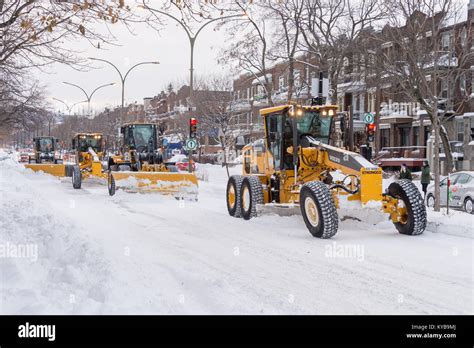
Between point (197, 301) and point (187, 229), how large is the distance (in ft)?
20.3

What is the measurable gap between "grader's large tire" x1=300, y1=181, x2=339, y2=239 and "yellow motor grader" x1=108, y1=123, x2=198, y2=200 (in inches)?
336

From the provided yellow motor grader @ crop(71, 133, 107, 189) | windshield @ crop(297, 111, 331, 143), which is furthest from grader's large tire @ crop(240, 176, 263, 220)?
yellow motor grader @ crop(71, 133, 107, 189)

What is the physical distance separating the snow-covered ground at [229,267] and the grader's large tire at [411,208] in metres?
0.23

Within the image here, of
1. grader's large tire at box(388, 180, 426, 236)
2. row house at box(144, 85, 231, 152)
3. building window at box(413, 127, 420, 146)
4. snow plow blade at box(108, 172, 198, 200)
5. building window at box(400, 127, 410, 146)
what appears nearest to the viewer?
grader's large tire at box(388, 180, 426, 236)

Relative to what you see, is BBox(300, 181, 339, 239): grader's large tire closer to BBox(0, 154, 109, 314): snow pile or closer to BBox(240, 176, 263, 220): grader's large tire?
Result: BBox(240, 176, 263, 220): grader's large tire

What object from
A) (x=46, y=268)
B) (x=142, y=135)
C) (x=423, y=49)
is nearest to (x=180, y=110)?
(x=142, y=135)

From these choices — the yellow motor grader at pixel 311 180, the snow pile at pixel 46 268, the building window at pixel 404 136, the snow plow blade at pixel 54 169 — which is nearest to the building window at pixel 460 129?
the building window at pixel 404 136

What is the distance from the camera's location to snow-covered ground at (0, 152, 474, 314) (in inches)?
250

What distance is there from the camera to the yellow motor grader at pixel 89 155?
2722cm

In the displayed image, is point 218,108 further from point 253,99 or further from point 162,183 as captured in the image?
point 162,183

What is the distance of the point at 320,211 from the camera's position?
35.3 ft

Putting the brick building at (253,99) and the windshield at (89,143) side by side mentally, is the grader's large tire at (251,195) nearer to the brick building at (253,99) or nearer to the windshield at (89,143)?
the windshield at (89,143)
